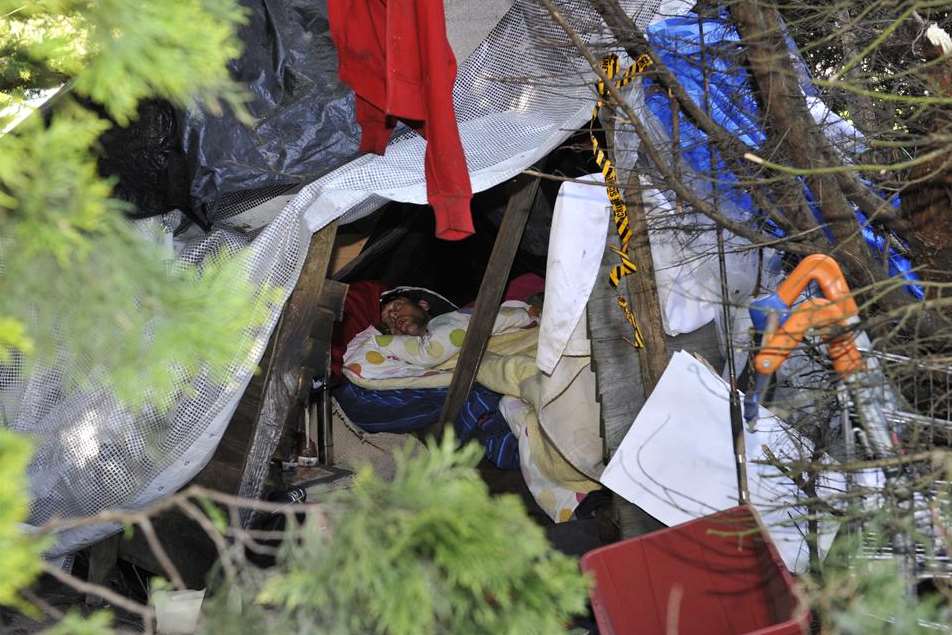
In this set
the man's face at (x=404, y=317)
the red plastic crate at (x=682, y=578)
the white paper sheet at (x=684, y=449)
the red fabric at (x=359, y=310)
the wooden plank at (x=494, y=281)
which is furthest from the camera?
the red fabric at (x=359, y=310)

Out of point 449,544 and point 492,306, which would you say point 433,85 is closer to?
point 492,306

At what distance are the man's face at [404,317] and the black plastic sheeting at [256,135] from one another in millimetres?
2314

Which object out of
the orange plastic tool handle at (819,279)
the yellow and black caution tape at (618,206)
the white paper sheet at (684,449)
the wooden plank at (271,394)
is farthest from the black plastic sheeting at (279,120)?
the orange plastic tool handle at (819,279)

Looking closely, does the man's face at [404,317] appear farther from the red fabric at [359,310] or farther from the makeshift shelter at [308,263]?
the makeshift shelter at [308,263]

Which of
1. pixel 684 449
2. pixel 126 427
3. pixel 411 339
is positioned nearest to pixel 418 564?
pixel 684 449

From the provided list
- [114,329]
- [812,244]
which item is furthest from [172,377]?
[812,244]

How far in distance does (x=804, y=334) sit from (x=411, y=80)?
1.79 meters

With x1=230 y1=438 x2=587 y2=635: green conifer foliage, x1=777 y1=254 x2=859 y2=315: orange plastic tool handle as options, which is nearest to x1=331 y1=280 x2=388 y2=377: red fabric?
x1=777 y1=254 x2=859 y2=315: orange plastic tool handle

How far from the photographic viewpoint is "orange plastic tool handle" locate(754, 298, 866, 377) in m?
2.10

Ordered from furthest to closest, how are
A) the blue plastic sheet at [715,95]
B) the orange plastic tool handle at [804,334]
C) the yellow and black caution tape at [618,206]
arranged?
the yellow and black caution tape at [618,206]
the blue plastic sheet at [715,95]
the orange plastic tool handle at [804,334]

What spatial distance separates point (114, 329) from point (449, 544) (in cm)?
57

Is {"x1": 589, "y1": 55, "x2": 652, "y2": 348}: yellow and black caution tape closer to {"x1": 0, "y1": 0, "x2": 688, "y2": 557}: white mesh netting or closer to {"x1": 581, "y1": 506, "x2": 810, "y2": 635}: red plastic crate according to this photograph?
{"x1": 0, "y1": 0, "x2": 688, "y2": 557}: white mesh netting

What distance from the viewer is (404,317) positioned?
5.98m

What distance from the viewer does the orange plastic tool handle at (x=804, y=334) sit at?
2.10 m
